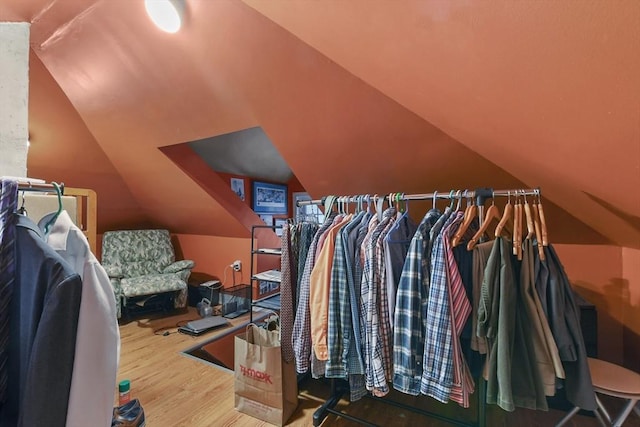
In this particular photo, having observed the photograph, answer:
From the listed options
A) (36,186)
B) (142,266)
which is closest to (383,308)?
(36,186)

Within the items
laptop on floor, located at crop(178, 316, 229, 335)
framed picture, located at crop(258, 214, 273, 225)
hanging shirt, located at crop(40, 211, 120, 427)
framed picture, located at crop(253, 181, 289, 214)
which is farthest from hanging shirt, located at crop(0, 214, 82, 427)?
framed picture, located at crop(258, 214, 273, 225)

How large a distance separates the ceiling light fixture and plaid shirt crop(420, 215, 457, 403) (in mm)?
1770

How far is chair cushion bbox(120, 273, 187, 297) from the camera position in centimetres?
325

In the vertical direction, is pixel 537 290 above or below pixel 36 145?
below

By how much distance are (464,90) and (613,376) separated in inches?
60.6

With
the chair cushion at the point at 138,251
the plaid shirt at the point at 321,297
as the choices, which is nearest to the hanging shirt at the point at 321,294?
the plaid shirt at the point at 321,297

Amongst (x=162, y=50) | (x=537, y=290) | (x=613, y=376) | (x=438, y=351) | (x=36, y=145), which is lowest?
(x=613, y=376)

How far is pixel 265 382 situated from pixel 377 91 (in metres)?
1.82

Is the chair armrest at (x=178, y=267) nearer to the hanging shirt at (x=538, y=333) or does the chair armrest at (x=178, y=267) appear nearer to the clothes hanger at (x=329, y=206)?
the clothes hanger at (x=329, y=206)

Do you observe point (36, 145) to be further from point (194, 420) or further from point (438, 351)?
point (438, 351)

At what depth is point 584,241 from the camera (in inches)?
81.7

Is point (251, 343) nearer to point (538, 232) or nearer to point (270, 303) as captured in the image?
point (270, 303)

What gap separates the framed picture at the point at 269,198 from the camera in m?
4.62

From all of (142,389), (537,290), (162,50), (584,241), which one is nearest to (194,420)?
(142,389)
